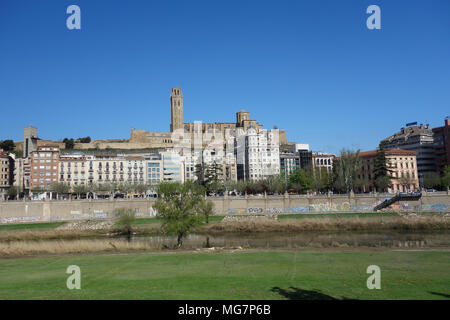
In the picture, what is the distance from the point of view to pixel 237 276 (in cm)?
2298

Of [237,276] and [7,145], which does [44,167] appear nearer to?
[7,145]

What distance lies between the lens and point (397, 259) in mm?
27938

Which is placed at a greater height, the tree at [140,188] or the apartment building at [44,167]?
the apartment building at [44,167]

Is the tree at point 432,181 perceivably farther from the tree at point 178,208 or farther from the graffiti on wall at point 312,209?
the tree at point 178,208

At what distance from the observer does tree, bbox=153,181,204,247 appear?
42.0m

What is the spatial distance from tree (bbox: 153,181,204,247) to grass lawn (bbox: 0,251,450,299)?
8636 mm

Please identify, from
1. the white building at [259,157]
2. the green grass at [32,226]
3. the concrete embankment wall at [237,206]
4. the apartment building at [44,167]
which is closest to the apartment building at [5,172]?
the apartment building at [44,167]

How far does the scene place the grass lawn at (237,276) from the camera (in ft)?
61.1

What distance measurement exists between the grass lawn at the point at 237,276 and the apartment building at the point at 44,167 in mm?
101437

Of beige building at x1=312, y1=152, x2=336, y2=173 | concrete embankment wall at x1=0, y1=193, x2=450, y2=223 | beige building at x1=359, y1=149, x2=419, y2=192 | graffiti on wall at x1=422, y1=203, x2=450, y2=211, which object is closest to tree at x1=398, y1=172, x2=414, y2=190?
beige building at x1=359, y1=149, x2=419, y2=192

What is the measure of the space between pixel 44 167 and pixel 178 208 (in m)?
101

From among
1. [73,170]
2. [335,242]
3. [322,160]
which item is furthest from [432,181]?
[73,170]

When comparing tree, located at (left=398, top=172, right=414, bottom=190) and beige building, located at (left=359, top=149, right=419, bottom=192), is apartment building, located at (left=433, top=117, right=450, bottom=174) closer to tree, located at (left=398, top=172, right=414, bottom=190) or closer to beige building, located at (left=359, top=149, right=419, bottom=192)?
beige building, located at (left=359, top=149, right=419, bottom=192)
